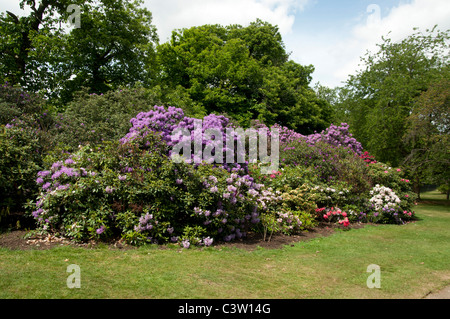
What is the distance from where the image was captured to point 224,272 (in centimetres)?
474

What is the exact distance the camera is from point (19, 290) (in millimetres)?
3680

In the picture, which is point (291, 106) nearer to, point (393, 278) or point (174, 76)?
point (174, 76)

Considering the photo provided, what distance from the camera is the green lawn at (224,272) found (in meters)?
3.91

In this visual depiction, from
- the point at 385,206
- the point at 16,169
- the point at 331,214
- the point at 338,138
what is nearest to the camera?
the point at 16,169

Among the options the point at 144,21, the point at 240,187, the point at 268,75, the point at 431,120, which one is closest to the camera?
the point at 240,187

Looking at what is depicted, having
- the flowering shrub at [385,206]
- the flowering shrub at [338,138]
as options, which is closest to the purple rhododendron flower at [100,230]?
the flowering shrub at [385,206]

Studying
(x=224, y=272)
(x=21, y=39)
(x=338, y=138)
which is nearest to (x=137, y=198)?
(x=224, y=272)

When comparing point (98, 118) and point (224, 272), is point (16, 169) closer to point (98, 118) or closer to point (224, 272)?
point (224, 272)

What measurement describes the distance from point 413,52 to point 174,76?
17204 mm

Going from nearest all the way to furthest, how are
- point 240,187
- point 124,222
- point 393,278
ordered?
point 393,278 < point 124,222 < point 240,187

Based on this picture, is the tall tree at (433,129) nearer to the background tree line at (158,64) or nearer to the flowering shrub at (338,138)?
the flowering shrub at (338,138)

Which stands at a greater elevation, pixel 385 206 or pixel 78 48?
pixel 78 48
